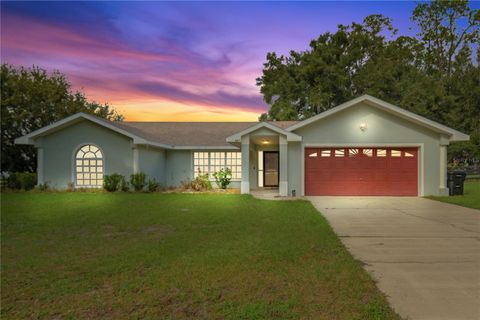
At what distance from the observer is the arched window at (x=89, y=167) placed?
17812 millimetres

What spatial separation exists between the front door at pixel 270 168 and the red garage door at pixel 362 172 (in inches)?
184

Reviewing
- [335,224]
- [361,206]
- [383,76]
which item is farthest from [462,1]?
[335,224]

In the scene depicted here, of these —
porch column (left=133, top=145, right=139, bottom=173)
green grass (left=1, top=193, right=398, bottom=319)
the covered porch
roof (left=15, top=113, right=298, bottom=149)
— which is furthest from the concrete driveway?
porch column (left=133, top=145, right=139, bottom=173)

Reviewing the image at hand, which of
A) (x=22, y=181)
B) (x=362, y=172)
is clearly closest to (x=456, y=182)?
(x=362, y=172)

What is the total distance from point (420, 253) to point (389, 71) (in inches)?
1212

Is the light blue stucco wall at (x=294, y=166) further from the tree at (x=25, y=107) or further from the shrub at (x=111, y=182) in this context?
the tree at (x=25, y=107)

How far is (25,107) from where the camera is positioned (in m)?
23.9

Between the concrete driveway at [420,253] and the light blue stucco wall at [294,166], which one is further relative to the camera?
the light blue stucco wall at [294,166]

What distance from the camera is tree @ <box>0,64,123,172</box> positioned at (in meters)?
23.0

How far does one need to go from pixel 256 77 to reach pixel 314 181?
24.1 meters

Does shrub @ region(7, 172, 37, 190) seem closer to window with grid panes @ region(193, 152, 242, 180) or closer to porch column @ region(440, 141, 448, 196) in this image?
window with grid panes @ region(193, 152, 242, 180)

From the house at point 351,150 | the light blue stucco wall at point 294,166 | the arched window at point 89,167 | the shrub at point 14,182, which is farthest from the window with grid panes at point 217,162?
the shrub at point 14,182

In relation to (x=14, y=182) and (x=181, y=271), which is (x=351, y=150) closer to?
(x=181, y=271)

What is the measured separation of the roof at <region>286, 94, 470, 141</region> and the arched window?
9751 mm
